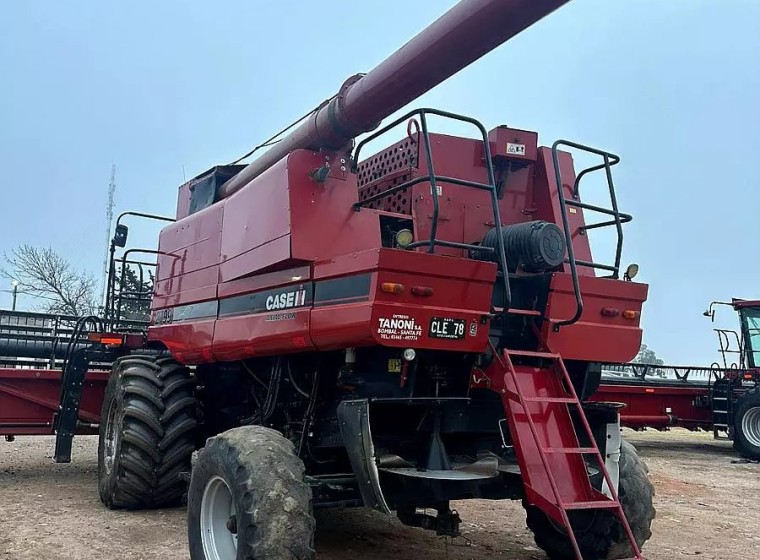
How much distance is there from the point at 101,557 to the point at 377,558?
1918mm

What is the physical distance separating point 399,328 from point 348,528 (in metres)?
2.93

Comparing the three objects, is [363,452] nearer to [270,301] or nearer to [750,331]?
[270,301]

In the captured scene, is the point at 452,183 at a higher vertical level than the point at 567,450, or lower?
higher

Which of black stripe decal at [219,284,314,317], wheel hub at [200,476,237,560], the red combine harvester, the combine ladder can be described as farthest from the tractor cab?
wheel hub at [200,476,237,560]

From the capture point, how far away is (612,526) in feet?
15.8

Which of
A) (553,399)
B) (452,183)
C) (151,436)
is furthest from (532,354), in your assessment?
(151,436)

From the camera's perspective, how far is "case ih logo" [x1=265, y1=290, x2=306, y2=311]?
4.72 m

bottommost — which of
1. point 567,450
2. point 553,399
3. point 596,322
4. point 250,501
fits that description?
point 250,501

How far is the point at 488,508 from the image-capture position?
25.2ft

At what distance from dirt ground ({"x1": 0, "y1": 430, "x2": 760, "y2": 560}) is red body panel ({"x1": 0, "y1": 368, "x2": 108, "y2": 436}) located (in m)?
0.59

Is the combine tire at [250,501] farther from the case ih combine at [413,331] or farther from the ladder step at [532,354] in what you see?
the ladder step at [532,354]

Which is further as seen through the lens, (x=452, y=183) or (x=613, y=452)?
(x=613, y=452)

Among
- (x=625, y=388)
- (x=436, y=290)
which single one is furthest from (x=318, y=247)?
(x=625, y=388)

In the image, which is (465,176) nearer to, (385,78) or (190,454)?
(385,78)
